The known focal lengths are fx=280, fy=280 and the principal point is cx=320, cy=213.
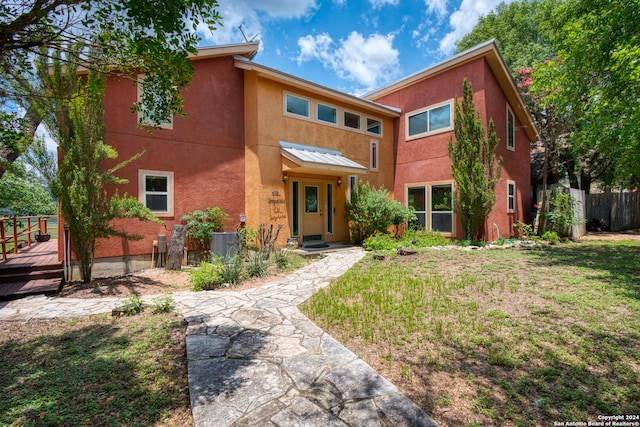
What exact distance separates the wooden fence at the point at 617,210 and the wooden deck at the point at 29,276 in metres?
23.1

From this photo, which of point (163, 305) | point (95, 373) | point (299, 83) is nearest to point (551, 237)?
point (299, 83)

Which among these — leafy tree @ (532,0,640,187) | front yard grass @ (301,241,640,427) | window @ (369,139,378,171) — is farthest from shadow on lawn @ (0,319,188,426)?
window @ (369,139,378,171)

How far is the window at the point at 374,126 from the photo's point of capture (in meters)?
13.0

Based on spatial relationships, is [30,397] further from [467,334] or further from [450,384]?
[467,334]

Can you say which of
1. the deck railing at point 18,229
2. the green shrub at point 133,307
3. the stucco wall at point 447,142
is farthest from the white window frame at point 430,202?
the deck railing at point 18,229

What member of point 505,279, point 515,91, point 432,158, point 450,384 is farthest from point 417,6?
point 450,384

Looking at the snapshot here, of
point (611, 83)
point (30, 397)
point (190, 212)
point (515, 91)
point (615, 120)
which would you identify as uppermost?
point (515, 91)

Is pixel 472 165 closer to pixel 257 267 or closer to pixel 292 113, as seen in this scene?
pixel 292 113

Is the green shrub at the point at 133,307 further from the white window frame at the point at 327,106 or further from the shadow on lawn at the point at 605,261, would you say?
the white window frame at the point at 327,106

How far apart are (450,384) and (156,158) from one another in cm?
901

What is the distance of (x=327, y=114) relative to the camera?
11.5 metres

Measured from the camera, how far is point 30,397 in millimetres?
2559

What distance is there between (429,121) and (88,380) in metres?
13.1

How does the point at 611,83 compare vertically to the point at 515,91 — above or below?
below
